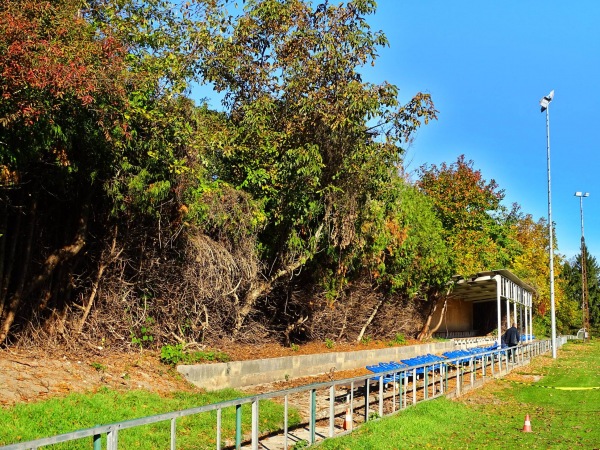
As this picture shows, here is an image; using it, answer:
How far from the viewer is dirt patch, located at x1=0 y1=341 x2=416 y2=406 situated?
837 cm

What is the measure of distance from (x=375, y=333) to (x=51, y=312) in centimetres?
1690

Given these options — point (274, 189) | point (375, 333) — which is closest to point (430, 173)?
point (375, 333)

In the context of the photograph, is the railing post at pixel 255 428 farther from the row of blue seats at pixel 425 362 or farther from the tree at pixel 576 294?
the tree at pixel 576 294

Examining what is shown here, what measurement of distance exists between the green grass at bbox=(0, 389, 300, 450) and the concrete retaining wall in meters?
1.48

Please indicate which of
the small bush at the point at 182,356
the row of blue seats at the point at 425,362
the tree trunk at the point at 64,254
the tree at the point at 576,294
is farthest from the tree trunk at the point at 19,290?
the tree at the point at 576,294

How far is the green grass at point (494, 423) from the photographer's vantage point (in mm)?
8805

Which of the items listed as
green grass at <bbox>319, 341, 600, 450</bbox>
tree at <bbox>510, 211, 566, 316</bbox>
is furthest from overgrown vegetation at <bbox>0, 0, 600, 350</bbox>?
tree at <bbox>510, 211, 566, 316</bbox>

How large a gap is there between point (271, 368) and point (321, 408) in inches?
109

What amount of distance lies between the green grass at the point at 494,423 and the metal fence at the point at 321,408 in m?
0.40

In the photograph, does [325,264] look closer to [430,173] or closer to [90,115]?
[90,115]

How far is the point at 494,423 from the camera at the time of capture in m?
11.1

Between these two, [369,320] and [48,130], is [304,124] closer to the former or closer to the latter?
[48,130]

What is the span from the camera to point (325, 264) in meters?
17.1

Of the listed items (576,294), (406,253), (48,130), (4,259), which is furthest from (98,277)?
(576,294)
